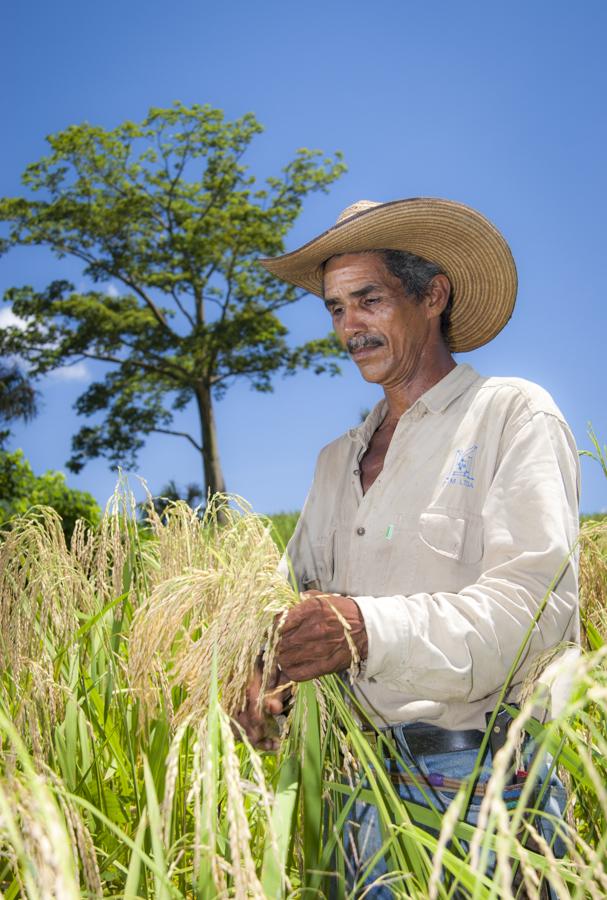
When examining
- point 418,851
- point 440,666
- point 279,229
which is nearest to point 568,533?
point 440,666

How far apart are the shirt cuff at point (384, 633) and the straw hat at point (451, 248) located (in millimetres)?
1273

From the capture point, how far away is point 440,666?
2012 mm

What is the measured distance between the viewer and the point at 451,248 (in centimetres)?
296

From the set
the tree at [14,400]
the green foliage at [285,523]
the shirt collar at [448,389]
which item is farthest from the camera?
the tree at [14,400]

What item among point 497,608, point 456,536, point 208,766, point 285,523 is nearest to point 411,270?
point 456,536

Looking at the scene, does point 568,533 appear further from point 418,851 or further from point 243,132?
point 243,132

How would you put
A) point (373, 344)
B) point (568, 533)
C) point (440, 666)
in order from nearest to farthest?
point (440, 666) → point (568, 533) → point (373, 344)

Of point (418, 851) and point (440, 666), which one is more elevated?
point (440, 666)

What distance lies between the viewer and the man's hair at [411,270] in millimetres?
2869

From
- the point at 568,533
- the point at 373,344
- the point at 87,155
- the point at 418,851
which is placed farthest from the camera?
the point at 87,155

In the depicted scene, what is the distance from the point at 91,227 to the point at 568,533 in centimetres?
2337

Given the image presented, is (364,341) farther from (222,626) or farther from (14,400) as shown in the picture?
(14,400)

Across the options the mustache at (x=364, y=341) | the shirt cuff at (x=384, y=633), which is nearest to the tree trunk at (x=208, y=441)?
the mustache at (x=364, y=341)

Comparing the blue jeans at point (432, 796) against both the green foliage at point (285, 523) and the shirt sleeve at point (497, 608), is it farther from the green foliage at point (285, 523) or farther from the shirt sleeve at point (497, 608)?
the green foliage at point (285, 523)
